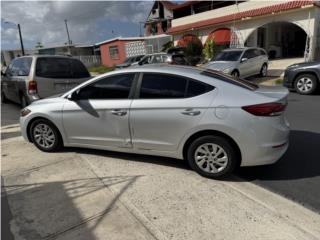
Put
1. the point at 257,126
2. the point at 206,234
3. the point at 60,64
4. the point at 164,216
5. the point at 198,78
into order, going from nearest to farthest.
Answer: the point at 206,234, the point at 164,216, the point at 257,126, the point at 198,78, the point at 60,64

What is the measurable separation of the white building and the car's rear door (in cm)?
1510

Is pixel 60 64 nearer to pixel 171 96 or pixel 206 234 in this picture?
pixel 171 96

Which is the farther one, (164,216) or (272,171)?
(272,171)

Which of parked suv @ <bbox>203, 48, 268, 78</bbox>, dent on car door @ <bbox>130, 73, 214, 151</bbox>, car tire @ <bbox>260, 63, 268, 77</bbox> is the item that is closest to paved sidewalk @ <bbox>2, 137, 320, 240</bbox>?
dent on car door @ <bbox>130, 73, 214, 151</bbox>

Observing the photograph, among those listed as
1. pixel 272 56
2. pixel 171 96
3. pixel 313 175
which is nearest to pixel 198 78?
pixel 171 96

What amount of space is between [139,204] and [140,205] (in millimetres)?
29

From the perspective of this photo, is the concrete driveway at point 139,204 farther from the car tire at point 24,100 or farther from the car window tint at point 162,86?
the car tire at point 24,100

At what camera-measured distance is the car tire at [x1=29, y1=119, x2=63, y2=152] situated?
5578 millimetres

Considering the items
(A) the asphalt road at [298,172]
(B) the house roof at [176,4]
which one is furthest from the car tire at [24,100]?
(B) the house roof at [176,4]

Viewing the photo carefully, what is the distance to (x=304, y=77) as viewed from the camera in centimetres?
1078

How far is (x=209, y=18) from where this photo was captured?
1046 inches

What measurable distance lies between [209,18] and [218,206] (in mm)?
24913

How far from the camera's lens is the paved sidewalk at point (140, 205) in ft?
10.8

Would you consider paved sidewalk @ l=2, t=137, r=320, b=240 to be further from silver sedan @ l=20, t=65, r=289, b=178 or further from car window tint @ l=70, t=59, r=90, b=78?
car window tint @ l=70, t=59, r=90, b=78
